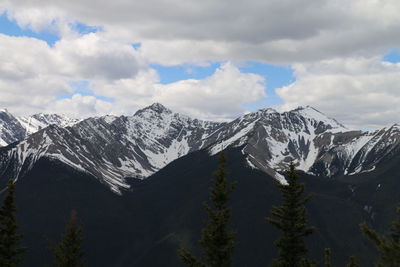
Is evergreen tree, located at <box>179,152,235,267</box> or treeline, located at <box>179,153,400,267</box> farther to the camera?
evergreen tree, located at <box>179,152,235,267</box>

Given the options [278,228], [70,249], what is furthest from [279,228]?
[70,249]

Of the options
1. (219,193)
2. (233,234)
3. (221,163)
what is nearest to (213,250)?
(233,234)

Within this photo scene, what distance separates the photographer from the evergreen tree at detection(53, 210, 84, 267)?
5644cm

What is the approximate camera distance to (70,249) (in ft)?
188

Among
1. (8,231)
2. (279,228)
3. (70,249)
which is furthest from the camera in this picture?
(70,249)

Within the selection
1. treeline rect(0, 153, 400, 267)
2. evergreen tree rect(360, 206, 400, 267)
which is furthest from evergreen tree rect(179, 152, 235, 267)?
evergreen tree rect(360, 206, 400, 267)

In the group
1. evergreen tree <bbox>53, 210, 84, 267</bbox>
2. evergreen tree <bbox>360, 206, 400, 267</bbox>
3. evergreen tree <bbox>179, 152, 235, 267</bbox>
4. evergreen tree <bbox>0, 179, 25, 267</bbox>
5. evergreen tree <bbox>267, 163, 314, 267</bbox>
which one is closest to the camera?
evergreen tree <bbox>360, 206, 400, 267</bbox>

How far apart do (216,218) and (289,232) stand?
6.60 m

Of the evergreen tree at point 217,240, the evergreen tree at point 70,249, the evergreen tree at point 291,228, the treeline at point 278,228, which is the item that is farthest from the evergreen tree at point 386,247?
the evergreen tree at point 70,249

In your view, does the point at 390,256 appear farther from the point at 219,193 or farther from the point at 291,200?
the point at 219,193

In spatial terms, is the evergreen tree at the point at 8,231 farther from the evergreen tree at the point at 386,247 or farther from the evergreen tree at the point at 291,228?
the evergreen tree at the point at 386,247

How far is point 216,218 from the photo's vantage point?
44031 millimetres

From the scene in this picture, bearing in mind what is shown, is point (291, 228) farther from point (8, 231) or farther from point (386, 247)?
point (8, 231)

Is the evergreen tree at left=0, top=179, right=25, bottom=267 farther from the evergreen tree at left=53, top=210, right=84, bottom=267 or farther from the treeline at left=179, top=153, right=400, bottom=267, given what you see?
the treeline at left=179, top=153, right=400, bottom=267
